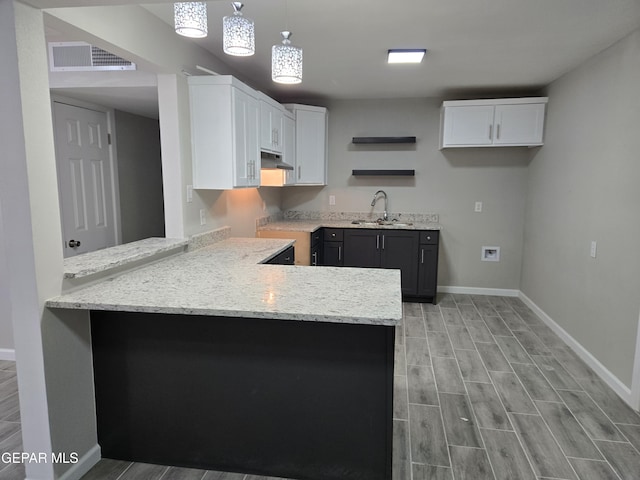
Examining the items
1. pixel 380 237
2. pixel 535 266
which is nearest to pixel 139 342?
pixel 380 237

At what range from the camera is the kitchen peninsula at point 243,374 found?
177 cm

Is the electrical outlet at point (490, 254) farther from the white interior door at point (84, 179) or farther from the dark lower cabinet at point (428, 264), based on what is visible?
the white interior door at point (84, 179)

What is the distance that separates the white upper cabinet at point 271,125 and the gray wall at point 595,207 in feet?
8.71

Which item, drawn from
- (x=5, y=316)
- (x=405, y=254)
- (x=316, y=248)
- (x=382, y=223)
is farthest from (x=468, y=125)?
(x=5, y=316)

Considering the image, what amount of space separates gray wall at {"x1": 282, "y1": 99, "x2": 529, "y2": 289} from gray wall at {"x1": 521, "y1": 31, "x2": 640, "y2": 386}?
0.54 metres

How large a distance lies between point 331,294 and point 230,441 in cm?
88

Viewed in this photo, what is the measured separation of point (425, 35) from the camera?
2.78m

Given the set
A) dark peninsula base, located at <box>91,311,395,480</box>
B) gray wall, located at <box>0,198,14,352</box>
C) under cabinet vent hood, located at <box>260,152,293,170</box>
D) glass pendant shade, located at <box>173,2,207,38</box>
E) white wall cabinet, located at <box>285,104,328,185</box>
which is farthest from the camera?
white wall cabinet, located at <box>285,104,328,185</box>

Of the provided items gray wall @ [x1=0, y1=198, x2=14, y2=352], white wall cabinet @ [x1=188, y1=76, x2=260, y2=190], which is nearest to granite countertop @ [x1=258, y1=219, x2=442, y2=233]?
white wall cabinet @ [x1=188, y1=76, x2=260, y2=190]

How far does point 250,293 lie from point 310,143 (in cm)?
322

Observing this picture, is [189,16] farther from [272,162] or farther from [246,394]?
[272,162]

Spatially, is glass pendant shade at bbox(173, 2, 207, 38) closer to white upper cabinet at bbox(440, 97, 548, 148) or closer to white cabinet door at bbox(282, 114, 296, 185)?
white cabinet door at bbox(282, 114, 296, 185)

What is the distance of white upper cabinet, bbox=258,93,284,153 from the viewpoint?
3.48 meters

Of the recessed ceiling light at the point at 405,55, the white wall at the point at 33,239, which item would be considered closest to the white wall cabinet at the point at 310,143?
the recessed ceiling light at the point at 405,55
